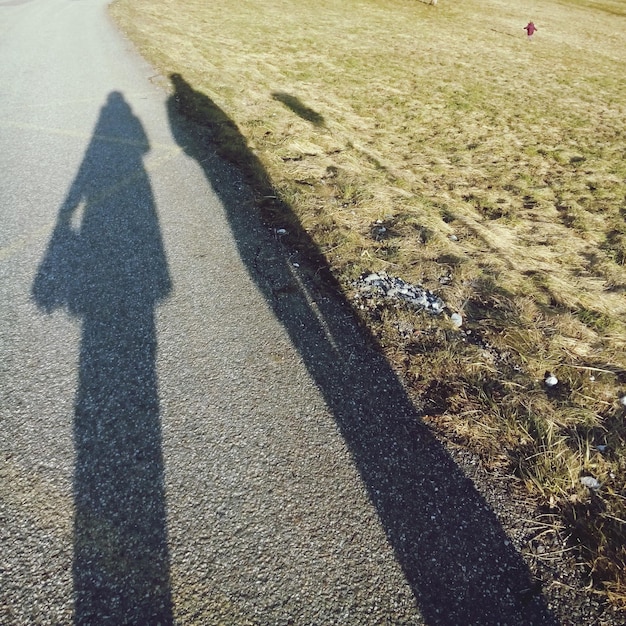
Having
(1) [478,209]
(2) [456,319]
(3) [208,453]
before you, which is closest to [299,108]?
(1) [478,209]

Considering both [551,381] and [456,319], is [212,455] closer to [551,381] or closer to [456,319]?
[456,319]

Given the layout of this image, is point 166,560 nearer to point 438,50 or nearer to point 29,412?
point 29,412

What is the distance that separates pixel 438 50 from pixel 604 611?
627 inches

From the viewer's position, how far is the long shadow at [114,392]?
70.8 inches

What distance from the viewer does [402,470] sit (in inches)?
88.9

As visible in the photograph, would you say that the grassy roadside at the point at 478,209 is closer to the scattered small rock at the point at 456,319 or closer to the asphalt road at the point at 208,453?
the scattered small rock at the point at 456,319

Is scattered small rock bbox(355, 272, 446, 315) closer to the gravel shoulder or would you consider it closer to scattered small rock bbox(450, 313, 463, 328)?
scattered small rock bbox(450, 313, 463, 328)

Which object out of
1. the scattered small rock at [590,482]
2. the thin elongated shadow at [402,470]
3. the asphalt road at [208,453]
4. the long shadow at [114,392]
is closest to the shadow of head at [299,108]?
the long shadow at [114,392]

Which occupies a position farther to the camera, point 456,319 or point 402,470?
point 456,319

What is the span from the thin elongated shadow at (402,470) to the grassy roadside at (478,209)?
191 millimetres

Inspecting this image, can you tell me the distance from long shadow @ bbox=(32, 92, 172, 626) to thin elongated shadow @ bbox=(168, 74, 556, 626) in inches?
37.4

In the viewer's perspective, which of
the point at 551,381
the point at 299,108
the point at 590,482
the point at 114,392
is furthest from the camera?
the point at 299,108

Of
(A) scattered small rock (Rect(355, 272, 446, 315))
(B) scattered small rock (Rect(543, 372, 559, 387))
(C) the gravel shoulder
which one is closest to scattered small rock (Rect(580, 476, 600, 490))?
(C) the gravel shoulder

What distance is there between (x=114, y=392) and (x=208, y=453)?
0.70 meters
